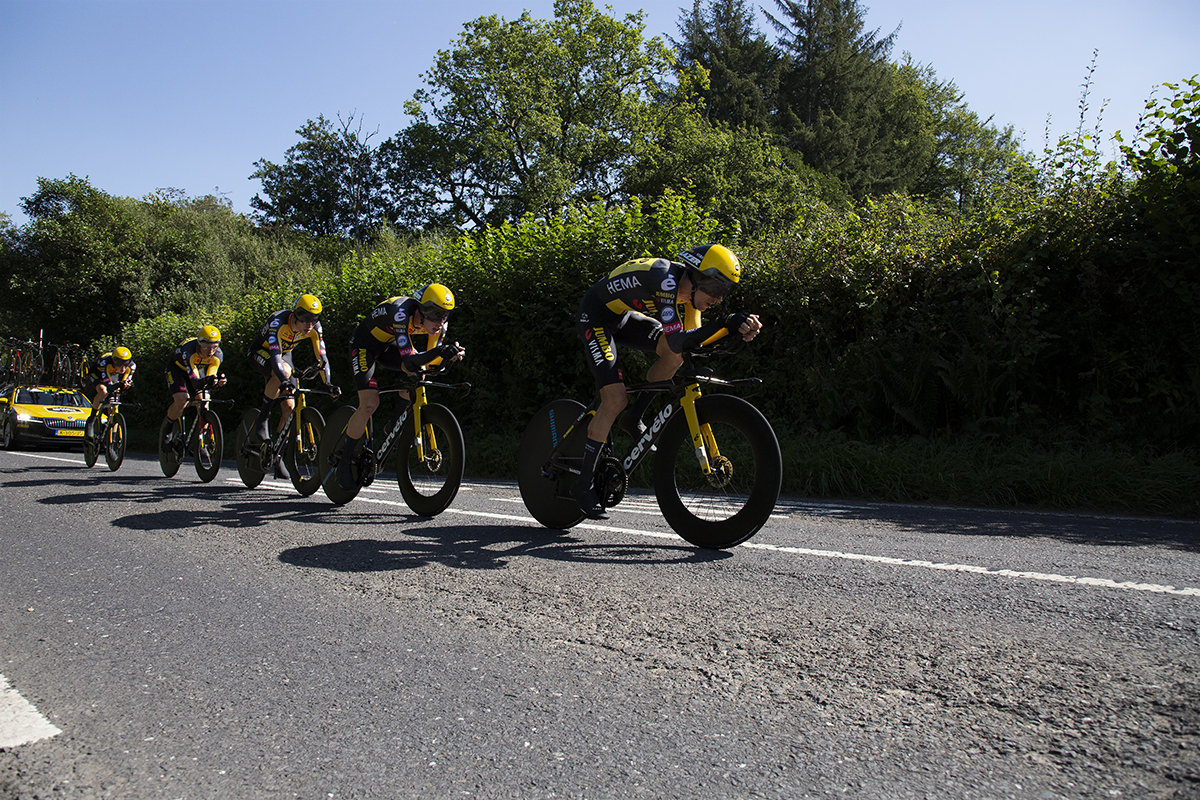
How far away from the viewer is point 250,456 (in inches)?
350

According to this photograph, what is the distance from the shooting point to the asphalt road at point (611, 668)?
1976mm

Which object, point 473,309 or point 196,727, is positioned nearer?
point 196,727

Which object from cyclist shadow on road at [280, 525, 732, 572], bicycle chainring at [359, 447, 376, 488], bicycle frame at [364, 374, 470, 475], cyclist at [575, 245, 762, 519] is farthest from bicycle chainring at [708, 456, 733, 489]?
bicycle chainring at [359, 447, 376, 488]

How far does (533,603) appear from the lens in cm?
356

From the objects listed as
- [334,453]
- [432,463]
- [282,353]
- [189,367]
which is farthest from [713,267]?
[189,367]

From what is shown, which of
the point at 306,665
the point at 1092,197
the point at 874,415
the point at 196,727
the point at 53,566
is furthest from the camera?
the point at 874,415

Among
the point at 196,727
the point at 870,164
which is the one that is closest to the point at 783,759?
the point at 196,727

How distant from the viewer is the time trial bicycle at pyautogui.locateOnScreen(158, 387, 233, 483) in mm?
9852

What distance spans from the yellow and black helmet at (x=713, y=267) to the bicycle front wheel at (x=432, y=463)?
99.1 inches

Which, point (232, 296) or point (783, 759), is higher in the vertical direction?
point (232, 296)

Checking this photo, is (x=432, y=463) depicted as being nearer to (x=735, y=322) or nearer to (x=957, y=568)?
(x=735, y=322)

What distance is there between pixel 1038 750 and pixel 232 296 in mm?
31054

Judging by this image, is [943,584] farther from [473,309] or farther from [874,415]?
[473,309]

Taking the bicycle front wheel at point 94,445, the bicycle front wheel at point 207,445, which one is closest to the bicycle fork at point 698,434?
the bicycle front wheel at point 207,445
